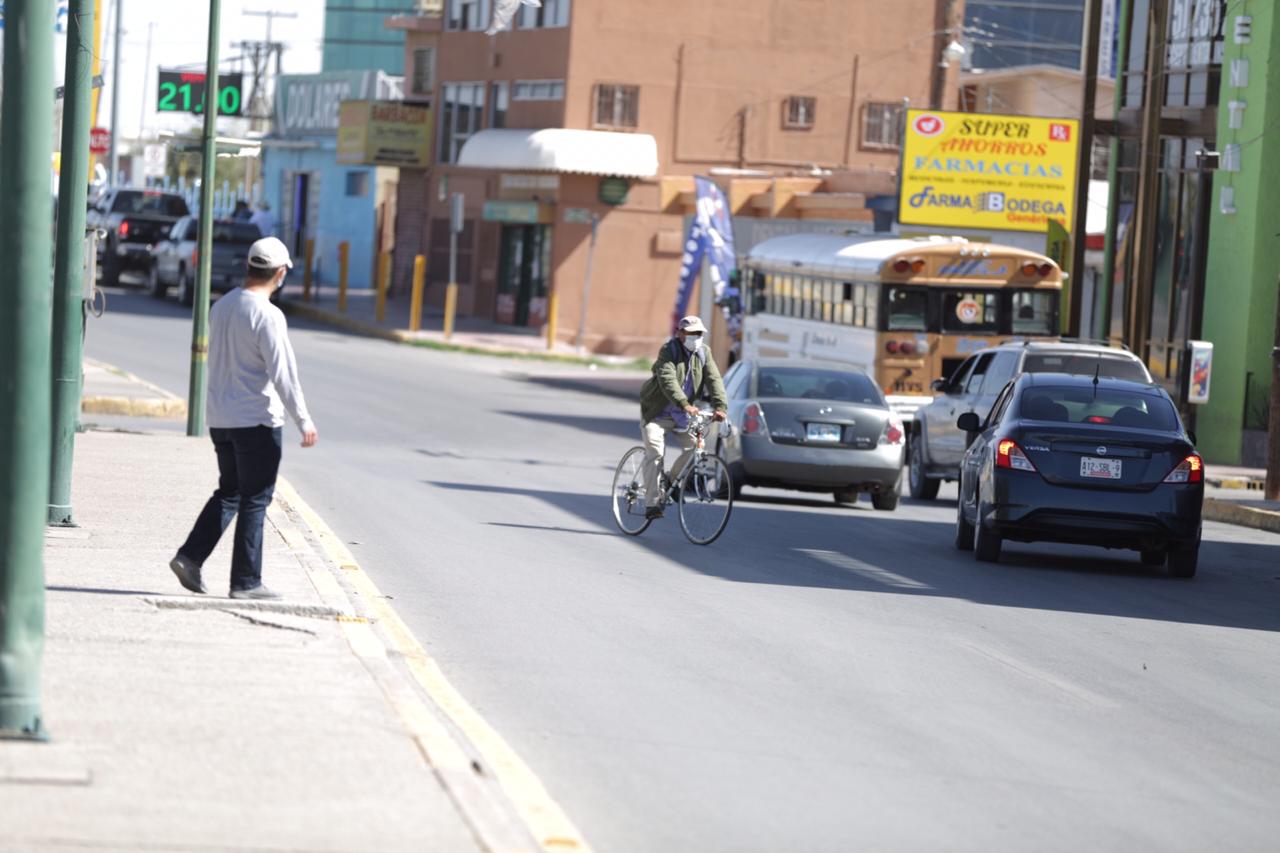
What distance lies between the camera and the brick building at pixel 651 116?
49094 millimetres

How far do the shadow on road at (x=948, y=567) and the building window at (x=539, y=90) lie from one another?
30734 millimetres

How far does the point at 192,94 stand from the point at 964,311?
10.3 m

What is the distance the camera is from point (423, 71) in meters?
57.8

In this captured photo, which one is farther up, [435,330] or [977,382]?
[977,382]

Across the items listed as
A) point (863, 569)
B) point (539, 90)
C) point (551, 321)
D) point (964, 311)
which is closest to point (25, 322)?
point (863, 569)

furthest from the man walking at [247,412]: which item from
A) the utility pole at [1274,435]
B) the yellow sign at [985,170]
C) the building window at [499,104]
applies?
the building window at [499,104]

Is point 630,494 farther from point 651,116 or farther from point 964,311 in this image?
point 651,116

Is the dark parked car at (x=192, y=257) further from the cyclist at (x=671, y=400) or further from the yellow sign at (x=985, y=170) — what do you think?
the cyclist at (x=671, y=400)

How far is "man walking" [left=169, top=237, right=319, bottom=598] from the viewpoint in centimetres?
1034

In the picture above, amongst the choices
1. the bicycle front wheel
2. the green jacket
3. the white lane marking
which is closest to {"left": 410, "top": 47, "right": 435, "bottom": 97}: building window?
the green jacket

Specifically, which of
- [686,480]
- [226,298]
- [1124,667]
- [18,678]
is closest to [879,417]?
[686,480]

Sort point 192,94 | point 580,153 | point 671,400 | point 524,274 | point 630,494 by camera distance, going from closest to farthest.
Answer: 1. point 671,400
2. point 630,494
3. point 192,94
4. point 580,153
5. point 524,274

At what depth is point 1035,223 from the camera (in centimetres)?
3712

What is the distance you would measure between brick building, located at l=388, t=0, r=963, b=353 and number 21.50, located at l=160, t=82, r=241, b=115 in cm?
1643
